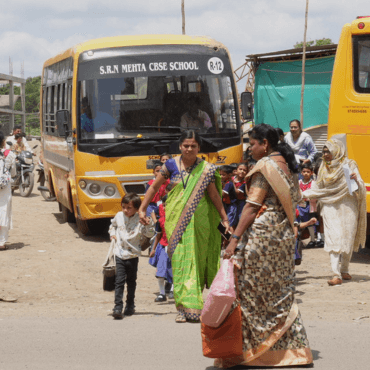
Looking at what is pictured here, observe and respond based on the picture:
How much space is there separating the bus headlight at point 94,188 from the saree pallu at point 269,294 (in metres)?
6.23

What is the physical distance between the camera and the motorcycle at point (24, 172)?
738 inches

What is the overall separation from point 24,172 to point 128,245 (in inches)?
503

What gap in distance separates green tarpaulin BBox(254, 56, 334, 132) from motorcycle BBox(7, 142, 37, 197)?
11804mm

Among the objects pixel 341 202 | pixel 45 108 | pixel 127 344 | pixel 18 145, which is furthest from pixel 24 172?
pixel 127 344

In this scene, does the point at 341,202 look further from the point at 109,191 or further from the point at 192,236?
the point at 109,191

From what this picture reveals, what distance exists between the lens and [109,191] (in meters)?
10.9

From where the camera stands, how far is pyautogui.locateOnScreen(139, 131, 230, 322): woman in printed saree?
20.1ft

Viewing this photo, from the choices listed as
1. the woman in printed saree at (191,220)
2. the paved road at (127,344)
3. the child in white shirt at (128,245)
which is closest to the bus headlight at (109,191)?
the child in white shirt at (128,245)

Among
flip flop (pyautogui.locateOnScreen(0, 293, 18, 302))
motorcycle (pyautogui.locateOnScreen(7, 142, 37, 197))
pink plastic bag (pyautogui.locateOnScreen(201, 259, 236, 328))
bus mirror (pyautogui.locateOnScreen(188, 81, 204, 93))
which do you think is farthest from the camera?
motorcycle (pyautogui.locateOnScreen(7, 142, 37, 197))

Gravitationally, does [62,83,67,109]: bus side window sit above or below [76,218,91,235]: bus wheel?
above

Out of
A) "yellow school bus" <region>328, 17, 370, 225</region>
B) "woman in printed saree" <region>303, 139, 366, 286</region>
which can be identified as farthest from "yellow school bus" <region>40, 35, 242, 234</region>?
"woman in printed saree" <region>303, 139, 366, 286</region>

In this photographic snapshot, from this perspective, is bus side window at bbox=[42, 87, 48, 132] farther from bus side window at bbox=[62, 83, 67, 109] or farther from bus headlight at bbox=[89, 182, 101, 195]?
bus headlight at bbox=[89, 182, 101, 195]

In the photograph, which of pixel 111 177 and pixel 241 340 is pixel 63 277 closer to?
pixel 111 177

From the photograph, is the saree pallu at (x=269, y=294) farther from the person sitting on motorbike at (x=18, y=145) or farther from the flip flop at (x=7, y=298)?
the person sitting on motorbike at (x=18, y=145)
